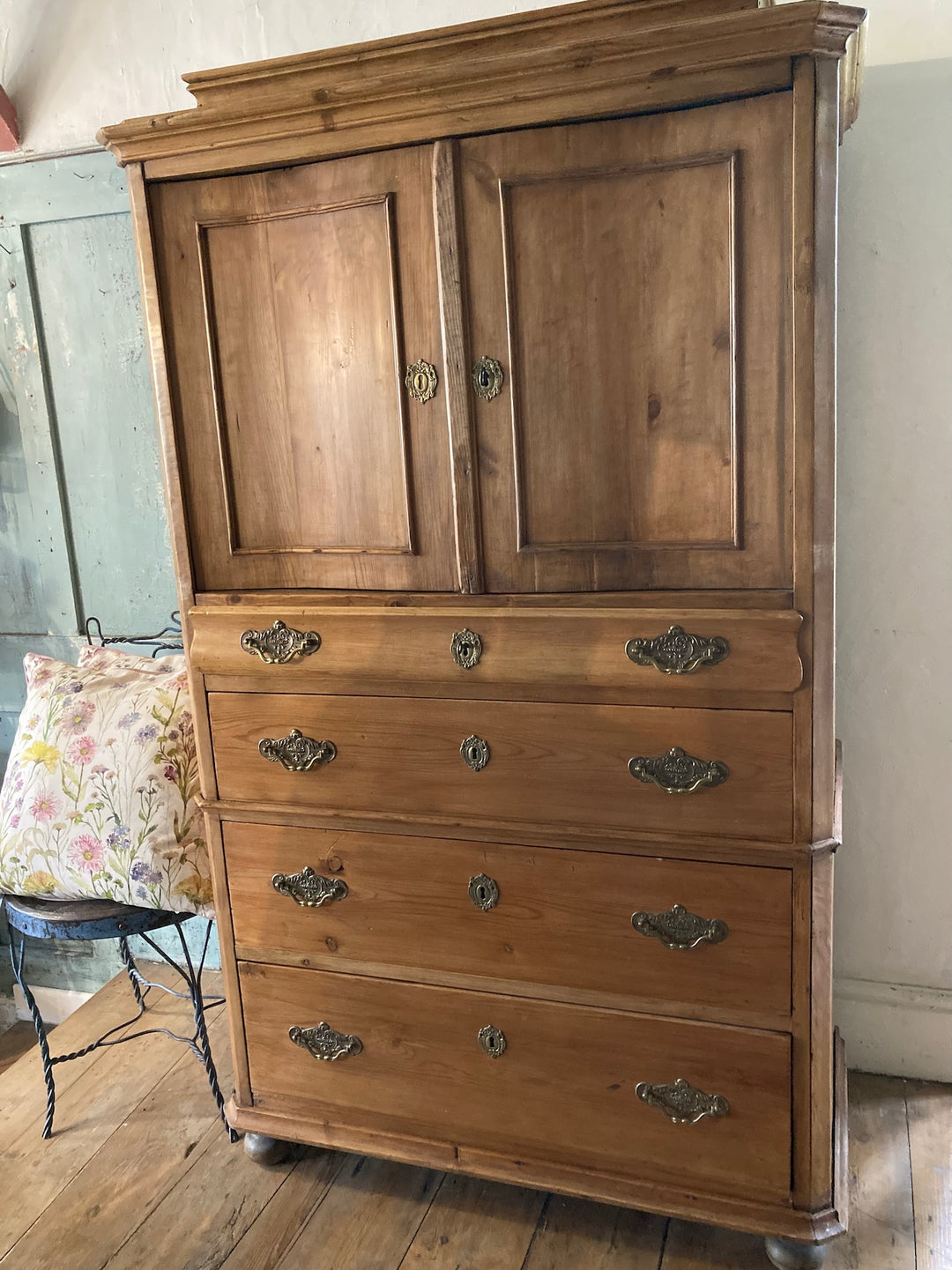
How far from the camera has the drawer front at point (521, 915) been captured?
5.04ft

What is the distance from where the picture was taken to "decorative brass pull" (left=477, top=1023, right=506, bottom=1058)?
1.69 metres

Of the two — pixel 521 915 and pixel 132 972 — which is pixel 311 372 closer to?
pixel 521 915

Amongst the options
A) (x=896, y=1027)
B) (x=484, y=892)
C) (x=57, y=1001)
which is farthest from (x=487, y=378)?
(x=57, y=1001)

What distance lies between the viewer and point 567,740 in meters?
1.56

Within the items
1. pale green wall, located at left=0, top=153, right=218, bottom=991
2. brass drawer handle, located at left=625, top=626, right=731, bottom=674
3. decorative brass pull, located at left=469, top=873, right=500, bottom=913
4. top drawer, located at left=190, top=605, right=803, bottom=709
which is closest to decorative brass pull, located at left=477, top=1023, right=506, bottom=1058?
decorative brass pull, located at left=469, top=873, right=500, bottom=913

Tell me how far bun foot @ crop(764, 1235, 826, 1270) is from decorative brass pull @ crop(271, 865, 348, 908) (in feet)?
2.87

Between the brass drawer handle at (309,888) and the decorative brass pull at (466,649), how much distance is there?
47 cm

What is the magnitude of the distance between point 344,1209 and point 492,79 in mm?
1848

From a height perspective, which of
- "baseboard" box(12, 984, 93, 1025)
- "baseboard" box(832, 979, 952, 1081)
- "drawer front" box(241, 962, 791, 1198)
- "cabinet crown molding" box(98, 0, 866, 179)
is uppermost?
"cabinet crown molding" box(98, 0, 866, 179)

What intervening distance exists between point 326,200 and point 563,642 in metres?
0.76

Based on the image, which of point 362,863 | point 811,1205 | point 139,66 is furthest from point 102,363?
point 811,1205

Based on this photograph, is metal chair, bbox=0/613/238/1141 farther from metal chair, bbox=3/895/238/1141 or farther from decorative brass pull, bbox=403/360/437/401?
decorative brass pull, bbox=403/360/437/401

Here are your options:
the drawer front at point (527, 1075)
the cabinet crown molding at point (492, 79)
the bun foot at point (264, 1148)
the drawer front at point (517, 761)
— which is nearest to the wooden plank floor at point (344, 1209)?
the bun foot at point (264, 1148)

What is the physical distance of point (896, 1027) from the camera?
2.07 m
